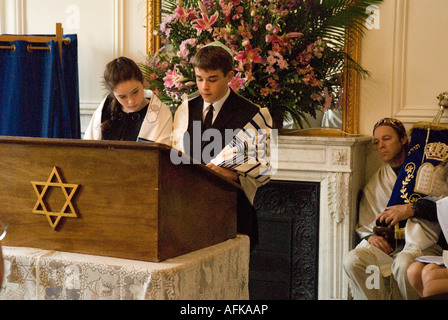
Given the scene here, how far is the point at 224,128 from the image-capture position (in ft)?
8.54

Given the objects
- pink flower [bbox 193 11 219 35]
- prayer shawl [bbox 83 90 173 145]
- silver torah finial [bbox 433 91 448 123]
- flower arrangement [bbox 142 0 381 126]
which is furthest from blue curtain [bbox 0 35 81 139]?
silver torah finial [bbox 433 91 448 123]

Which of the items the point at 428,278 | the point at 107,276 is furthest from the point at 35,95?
the point at 428,278

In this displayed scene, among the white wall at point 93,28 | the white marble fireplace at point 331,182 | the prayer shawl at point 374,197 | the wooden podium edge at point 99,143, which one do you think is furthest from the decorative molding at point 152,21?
the wooden podium edge at point 99,143

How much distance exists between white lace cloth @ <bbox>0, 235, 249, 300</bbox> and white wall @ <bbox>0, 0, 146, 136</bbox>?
299 centimetres

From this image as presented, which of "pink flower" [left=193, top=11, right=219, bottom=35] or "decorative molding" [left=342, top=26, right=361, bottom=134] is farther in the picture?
"decorative molding" [left=342, top=26, right=361, bottom=134]

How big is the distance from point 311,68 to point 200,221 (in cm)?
213

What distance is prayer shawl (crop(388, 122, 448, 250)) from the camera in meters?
3.35

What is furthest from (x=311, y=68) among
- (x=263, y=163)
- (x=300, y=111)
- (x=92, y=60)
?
(x=92, y=60)

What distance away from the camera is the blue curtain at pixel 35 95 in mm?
4465

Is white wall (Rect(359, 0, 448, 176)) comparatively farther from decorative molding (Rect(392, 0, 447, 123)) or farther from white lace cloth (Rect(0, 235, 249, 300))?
white lace cloth (Rect(0, 235, 249, 300))

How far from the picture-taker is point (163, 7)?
4617 millimetres

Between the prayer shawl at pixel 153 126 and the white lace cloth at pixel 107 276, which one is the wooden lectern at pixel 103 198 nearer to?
the white lace cloth at pixel 107 276

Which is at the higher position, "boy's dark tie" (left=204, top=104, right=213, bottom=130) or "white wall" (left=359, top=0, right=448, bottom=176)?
"white wall" (left=359, top=0, right=448, bottom=176)

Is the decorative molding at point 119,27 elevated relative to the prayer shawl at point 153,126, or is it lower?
elevated
